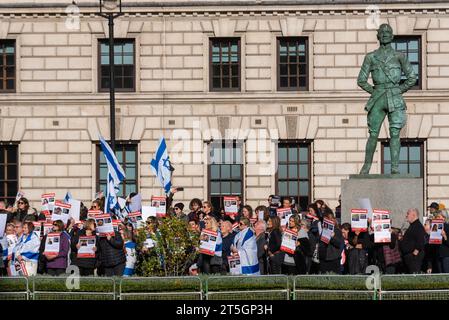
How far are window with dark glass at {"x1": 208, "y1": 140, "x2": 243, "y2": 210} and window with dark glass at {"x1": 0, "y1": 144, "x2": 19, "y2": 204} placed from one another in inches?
252

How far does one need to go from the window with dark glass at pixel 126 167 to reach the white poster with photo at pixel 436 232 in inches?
732

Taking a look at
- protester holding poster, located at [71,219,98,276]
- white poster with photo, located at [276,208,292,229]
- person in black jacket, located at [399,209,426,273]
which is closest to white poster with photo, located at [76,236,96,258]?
protester holding poster, located at [71,219,98,276]

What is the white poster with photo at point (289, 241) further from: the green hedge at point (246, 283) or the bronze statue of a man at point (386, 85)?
the bronze statue of a man at point (386, 85)

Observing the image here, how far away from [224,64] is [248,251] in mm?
19410

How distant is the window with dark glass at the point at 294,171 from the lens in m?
44.1

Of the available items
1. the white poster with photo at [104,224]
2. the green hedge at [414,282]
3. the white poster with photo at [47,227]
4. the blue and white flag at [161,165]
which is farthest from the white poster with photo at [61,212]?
the green hedge at [414,282]

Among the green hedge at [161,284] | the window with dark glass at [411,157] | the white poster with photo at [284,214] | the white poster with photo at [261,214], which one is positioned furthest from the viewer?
the window with dark glass at [411,157]

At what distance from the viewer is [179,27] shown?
44281 mm

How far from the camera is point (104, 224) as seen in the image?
2653 cm

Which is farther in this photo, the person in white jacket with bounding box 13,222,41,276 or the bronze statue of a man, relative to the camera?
the bronze statue of a man

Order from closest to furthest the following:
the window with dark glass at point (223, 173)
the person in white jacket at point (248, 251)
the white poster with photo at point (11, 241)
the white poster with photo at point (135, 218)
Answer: the person in white jacket at point (248, 251) → the white poster with photo at point (11, 241) → the white poster with photo at point (135, 218) → the window with dark glass at point (223, 173)

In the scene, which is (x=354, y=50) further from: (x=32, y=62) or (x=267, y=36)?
(x=32, y=62)

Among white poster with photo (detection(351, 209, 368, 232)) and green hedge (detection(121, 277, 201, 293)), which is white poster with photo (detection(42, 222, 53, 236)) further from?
white poster with photo (detection(351, 209, 368, 232))

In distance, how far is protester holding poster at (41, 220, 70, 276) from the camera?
1067 inches
